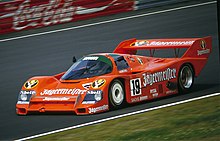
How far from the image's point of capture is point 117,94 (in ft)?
45.6

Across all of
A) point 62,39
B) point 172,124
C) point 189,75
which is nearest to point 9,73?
point 62,39

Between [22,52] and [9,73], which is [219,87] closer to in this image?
[9,73]

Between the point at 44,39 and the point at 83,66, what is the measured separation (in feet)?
27.5

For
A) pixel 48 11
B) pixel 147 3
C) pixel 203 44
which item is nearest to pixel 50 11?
pixel 48 11

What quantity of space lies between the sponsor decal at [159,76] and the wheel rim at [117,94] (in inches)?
23.9

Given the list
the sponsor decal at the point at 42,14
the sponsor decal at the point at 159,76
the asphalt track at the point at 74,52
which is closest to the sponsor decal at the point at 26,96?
the asphalt track at the point at 74,52

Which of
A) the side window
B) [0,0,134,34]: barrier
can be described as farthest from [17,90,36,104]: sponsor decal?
[0,0,134,34]: barrier

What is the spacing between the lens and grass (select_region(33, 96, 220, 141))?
11.8 metres

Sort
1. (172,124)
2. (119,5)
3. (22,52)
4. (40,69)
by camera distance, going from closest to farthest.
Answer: (172,124), (40,69), (22,52), (119,5)

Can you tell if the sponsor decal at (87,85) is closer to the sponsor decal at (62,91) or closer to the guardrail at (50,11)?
the sponsor decal at (62,91)

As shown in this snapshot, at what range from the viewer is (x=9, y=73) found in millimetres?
18812

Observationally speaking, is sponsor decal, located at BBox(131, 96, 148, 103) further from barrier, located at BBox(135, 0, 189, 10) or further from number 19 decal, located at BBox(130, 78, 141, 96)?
barrier, located at BBox(135, 0, 189, 10)

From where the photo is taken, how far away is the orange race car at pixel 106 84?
13.6m

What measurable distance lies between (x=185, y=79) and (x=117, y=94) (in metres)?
1.98
